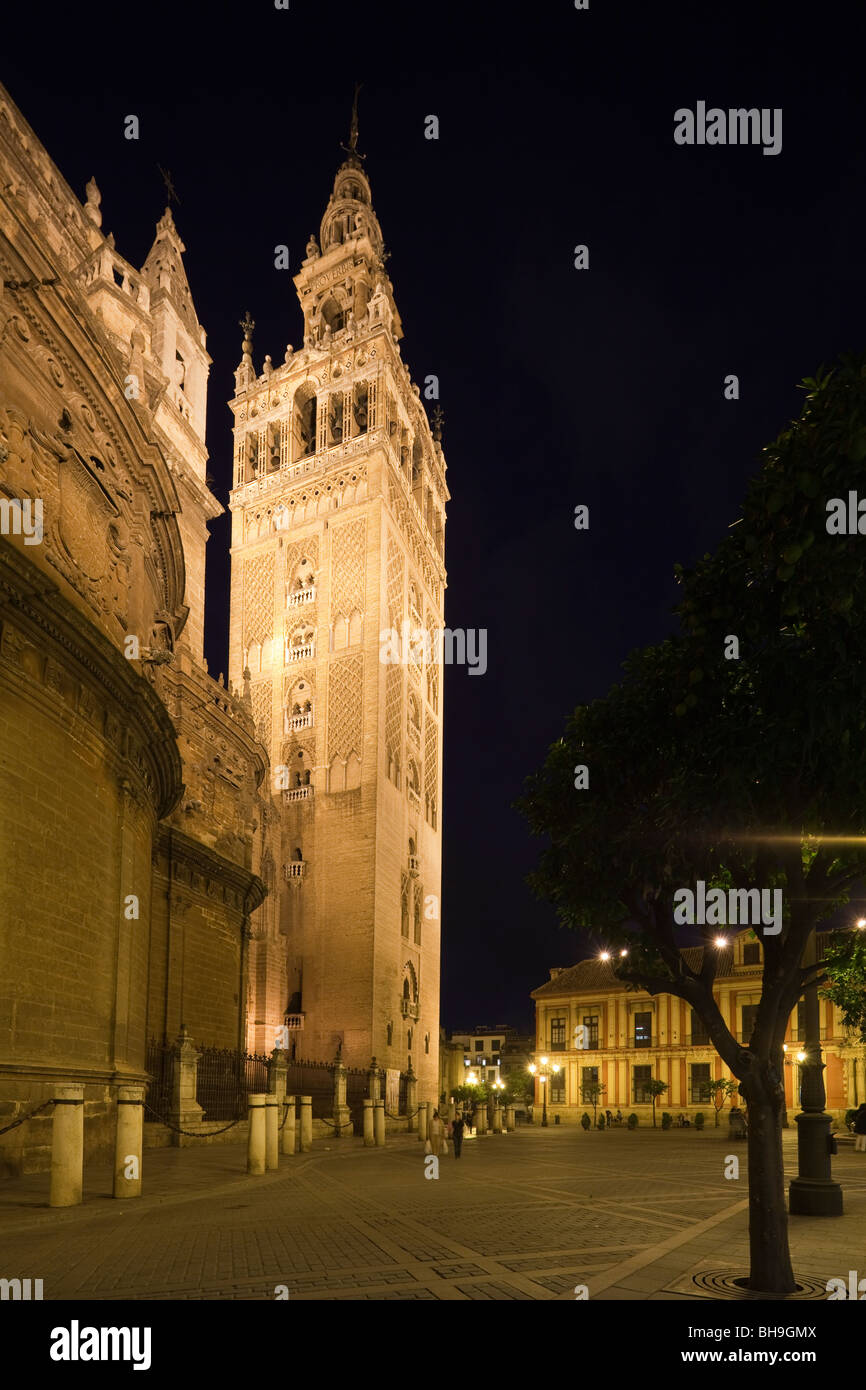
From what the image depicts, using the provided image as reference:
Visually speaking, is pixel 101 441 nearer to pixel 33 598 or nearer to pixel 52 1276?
pixel 33 598

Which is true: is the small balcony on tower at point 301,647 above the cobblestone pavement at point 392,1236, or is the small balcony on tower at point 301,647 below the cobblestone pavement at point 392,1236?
above

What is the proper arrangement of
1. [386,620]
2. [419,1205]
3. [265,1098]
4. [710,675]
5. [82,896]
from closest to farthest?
[710,675] < [419,1205] < [82,896] < [265,1098] < [386,620]

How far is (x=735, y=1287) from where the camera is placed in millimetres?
8305

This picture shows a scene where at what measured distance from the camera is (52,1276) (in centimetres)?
836

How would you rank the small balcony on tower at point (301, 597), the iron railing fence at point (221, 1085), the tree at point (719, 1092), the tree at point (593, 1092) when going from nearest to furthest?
1. the iron railing fence at point (221, 1085)
2. the tree at point (719, 1092)
3. the small balcony on tower at point (301, 597)
4. the tree at point (593, 1092)

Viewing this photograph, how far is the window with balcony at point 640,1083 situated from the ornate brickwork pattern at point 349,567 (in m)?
31.4

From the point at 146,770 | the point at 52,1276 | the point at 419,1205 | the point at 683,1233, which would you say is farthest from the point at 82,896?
the point at 683,1233

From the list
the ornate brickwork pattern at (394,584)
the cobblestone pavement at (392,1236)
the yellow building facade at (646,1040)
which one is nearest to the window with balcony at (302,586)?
the ornate brickwork pattern at (394,584)

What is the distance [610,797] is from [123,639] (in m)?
11.7

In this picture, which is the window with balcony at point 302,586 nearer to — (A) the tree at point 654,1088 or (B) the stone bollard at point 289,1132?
(A) the tree at point 654,1088

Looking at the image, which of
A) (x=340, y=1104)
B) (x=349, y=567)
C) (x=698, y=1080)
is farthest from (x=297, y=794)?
(x=698, y=1080)

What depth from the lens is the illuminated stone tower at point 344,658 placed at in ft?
166

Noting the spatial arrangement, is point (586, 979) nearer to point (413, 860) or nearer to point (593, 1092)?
point (593, 1092)

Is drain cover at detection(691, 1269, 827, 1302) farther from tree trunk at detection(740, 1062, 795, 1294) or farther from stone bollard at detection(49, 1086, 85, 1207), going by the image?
stone bollard at detection(49, 1086, 85, 1207)
